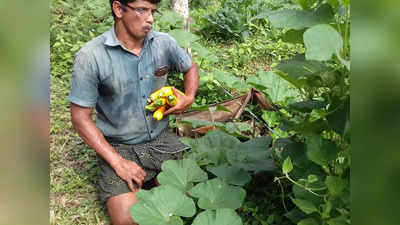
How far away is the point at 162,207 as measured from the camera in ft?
4.77

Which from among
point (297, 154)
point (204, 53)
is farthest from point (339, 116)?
point (204, 53)

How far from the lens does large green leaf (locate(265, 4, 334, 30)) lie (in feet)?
3.20

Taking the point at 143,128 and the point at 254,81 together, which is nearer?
the point at 143,128

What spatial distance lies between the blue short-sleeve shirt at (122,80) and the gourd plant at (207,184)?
293 mm

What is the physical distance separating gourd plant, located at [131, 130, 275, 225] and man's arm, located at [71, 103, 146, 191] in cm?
22

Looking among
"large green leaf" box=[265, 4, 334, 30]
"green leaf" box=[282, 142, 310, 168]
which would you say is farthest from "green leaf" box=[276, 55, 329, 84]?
"green leaf" box=[282, 142, 310, 168]

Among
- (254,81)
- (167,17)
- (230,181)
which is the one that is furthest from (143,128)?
(167,17)

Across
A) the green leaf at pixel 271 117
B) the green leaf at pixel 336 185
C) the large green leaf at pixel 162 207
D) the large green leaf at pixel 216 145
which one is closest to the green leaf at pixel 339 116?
the green leaf at pixel 336 185

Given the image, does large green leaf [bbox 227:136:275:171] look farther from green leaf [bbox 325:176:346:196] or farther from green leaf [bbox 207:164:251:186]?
green leaf [bbox 325:176:346:196]

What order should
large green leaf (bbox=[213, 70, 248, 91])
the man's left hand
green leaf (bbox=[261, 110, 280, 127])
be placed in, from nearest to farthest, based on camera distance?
the man's left hand
green leaf (bbox=[261, 110, 280, 127])
large green leaf (bbox=[213, 70, 248, 91])

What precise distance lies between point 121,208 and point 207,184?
1.39 feet
